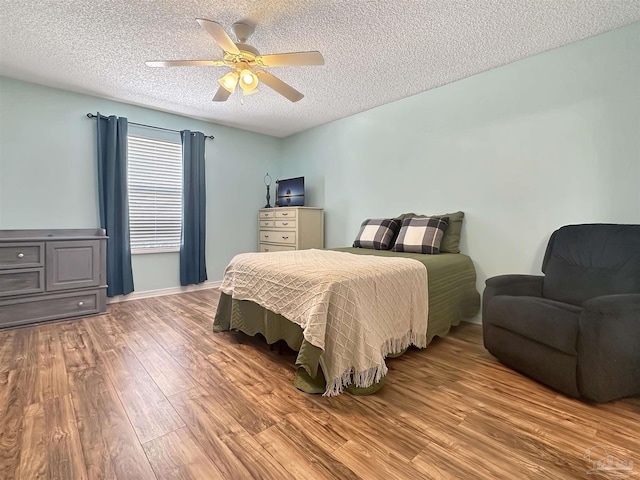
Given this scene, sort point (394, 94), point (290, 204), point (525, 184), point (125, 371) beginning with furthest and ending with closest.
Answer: point (290, 204) < point (394, 94) < point (525, 184) < point (125, 371)

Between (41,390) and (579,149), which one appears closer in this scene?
(41,390)

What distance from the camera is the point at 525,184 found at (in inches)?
105

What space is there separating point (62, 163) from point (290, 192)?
2.82 m

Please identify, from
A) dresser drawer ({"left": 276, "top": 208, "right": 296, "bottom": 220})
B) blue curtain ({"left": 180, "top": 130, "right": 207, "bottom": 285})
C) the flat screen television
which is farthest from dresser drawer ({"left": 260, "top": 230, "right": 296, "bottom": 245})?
blue curtain ({"left": 180, "top": 130, "right": 207, "bottom": 285})

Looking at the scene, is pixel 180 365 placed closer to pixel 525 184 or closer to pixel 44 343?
pixel 44 343

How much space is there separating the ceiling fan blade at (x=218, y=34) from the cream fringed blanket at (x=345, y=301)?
4.96 ft

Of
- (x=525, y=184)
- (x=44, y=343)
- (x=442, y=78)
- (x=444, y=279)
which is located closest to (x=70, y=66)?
(x=44, y=343)

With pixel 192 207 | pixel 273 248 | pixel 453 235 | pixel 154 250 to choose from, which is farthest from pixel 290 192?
pixel 453 235

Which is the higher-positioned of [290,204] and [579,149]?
[579,149]

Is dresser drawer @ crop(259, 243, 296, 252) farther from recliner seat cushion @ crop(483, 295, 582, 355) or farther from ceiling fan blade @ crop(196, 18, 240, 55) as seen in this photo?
recliner seat cushion @ crop(483, 295, 582, 355)

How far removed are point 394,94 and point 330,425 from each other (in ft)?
11.1

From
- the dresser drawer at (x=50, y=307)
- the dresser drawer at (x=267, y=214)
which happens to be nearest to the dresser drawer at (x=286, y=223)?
the dresser drawer at (x=267, y=214)

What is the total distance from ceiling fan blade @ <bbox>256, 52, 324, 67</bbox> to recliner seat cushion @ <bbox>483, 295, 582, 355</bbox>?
2099 mm

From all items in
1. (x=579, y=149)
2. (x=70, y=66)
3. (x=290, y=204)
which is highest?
(x=70, y=66)
